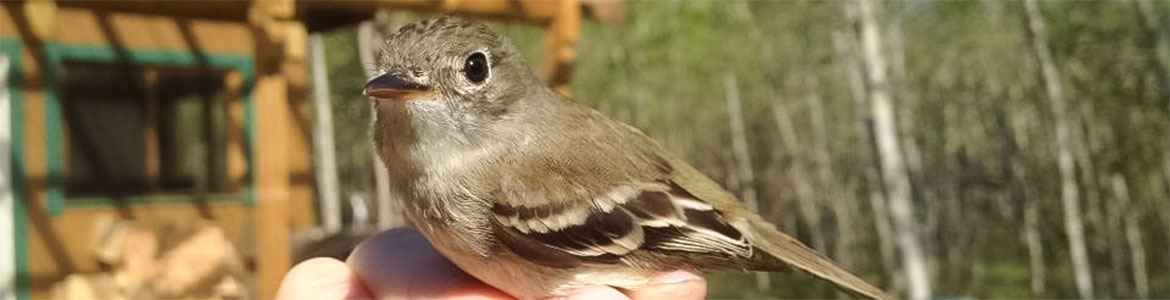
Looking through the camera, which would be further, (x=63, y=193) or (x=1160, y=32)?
(x=1160, y=32)

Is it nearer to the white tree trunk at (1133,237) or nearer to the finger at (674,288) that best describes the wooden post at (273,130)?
the finger at (674,288)

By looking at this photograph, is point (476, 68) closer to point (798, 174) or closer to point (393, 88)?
point (393, 88)

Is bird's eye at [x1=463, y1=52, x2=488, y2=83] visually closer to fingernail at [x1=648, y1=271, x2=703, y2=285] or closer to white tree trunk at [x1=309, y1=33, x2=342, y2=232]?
fingernail at [x1=648, y1=271, x2=703, y2=285]

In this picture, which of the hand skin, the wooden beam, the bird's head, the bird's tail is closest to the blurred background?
the wooden beam

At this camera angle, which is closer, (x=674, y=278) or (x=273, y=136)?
(x=674, y=278)

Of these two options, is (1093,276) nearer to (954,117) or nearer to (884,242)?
(884,242)

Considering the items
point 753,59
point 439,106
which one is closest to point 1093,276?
point 753,59

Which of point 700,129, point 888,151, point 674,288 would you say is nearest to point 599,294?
point 674,288
